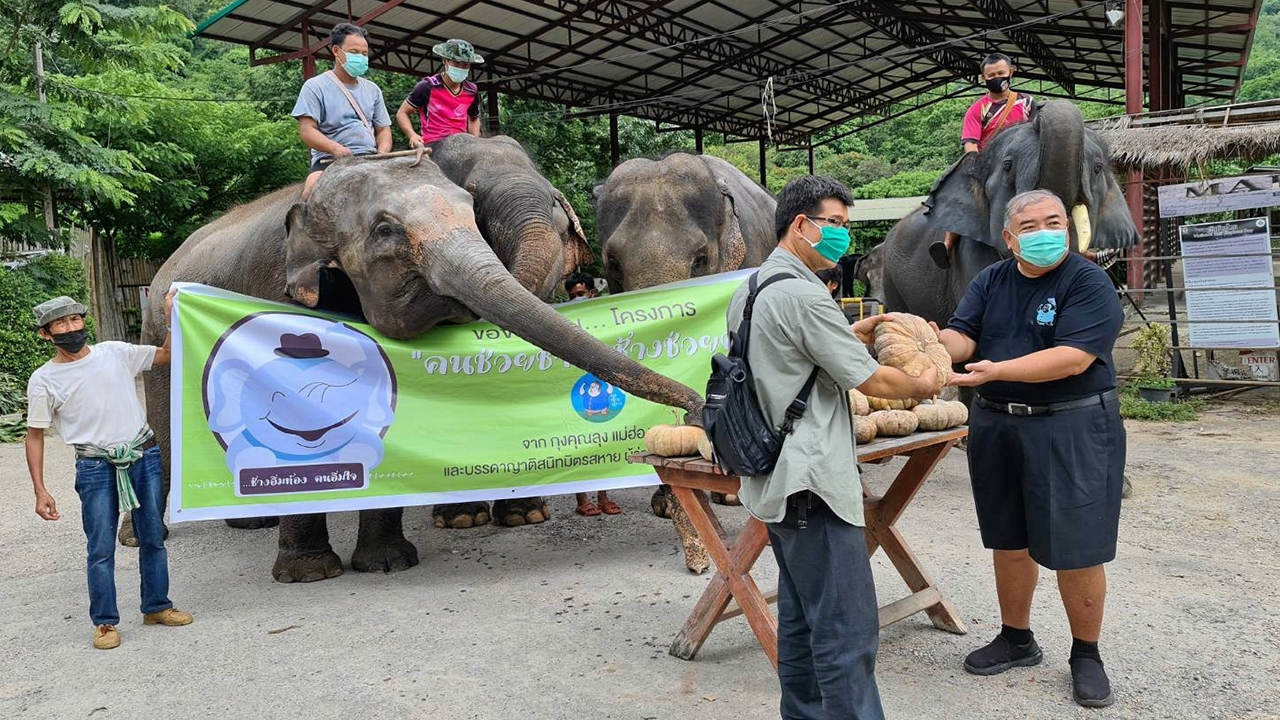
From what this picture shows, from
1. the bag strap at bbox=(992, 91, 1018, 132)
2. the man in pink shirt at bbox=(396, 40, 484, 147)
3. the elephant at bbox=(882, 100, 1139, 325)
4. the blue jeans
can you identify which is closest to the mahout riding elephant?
the man in pink shirt at bbox=(396, 40, 484, 147)

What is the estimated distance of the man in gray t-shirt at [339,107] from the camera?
555 cm

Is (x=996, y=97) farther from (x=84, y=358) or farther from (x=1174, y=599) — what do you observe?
(x=84, y=358)

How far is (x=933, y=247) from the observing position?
24.2 ft

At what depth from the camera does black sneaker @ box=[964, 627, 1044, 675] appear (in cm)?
366

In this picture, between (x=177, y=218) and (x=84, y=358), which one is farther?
(x=177, y=218)

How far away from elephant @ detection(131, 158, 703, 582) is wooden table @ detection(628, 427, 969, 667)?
0.37 meters

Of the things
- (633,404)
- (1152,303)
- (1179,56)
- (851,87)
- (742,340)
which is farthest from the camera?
(851,87)

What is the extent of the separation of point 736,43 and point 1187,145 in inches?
571

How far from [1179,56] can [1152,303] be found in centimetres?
1311

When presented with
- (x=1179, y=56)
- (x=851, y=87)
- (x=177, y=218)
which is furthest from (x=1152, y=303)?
(x=177, y=218)

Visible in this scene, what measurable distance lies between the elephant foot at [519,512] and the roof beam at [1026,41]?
17.7 metres

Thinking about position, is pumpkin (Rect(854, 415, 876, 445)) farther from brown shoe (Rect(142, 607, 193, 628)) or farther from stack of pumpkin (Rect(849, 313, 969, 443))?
brown shoe (Rect(142, 607, 193, 628))

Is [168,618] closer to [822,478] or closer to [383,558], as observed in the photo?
[383,558]

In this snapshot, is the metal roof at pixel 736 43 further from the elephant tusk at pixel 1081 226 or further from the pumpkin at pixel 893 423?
the pumpkin at pixel 893 423
